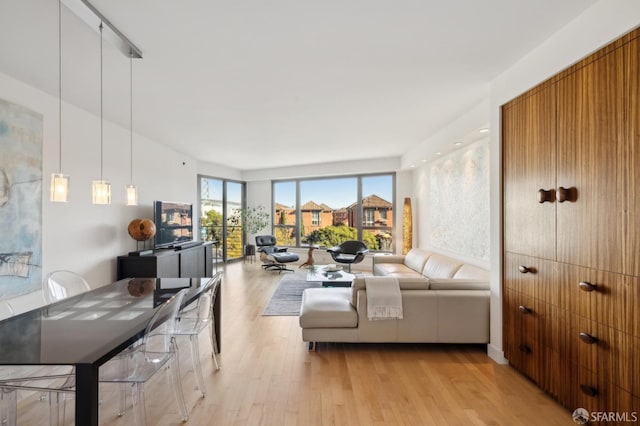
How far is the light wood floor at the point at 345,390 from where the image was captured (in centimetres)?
197

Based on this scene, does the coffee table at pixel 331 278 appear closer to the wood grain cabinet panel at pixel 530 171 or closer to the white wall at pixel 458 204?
the white wall at pixel 458 204

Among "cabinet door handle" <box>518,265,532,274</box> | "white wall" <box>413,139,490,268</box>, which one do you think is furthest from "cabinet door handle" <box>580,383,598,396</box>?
"white wall" <box>413,139,490,268</box>

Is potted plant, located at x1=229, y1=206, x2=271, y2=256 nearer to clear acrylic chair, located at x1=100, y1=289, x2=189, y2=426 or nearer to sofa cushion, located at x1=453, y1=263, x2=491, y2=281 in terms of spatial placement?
sofa cushion, located at x1=453, y1=263, x2=491, y2=281

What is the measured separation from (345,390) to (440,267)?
2705mm

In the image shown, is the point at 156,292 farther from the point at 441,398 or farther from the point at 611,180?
the point at 611,180

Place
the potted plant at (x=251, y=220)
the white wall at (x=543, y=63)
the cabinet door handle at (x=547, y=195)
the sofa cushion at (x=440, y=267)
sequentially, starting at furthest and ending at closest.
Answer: the potted plant at (x=251, y=220) → the sofa cushion at (x=440, y=267) → the cabinet door handle at (x=547, y=195) → the white wall at (x=543, y=63)

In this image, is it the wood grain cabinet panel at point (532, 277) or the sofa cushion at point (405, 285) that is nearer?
the wood grain cabinet panel at point (532, 277)

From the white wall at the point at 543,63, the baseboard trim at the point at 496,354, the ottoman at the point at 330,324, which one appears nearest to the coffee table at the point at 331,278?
the ottoman at the point at 330,324

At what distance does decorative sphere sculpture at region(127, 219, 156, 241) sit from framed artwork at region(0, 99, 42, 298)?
134 centimetres

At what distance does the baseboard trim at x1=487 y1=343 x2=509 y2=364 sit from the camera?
2.69m

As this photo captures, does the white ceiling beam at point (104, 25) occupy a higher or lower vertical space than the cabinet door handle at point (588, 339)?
higher

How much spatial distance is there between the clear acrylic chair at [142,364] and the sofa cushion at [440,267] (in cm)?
345

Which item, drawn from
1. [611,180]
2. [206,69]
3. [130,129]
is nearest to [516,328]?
[611,180]

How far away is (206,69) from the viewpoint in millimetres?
2561
